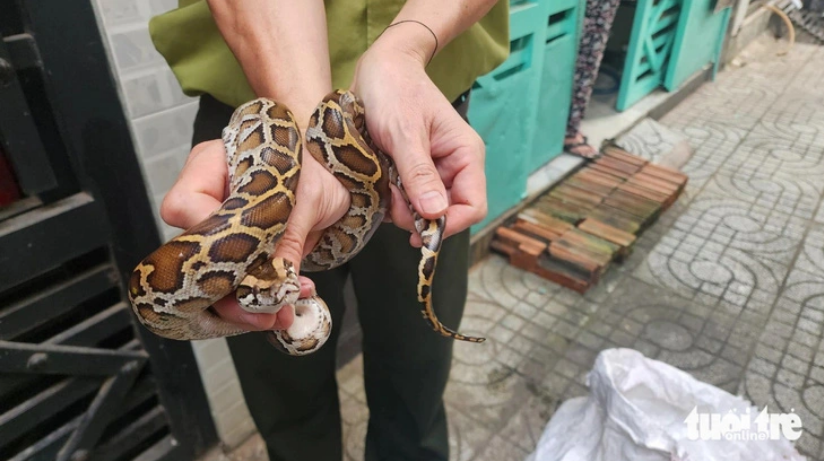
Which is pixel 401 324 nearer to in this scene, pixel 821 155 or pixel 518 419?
pixel 518 419

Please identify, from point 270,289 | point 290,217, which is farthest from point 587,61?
point 270,289

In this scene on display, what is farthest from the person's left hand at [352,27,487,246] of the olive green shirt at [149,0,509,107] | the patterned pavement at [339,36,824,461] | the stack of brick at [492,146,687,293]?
the stack of brick at [492,146,687,293]

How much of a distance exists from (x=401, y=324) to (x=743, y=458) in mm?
1410

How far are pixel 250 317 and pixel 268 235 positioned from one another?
0.57 feet

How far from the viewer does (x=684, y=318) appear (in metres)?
3.22

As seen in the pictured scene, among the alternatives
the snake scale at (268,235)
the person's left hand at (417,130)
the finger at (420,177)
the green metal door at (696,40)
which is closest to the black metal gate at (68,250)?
the snake scale at (268,235)

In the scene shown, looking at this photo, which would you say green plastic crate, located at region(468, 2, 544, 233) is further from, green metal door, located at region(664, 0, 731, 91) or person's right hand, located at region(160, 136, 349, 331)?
green metal door, located at region(664, 0, 731, 91)

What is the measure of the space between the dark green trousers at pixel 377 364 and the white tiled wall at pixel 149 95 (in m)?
0.40

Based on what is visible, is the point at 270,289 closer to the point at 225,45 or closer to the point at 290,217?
the point at 290,217

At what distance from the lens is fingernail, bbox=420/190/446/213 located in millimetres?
1239

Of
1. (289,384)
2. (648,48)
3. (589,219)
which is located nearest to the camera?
(289,384)

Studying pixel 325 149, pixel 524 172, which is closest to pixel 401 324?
pixel 325 149

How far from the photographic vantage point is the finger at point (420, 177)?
1.24 metres

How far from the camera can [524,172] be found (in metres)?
3.91
